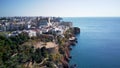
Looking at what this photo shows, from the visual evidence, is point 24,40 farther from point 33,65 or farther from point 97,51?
point 97,51

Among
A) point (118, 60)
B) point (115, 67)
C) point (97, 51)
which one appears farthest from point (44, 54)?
point (97, 51)

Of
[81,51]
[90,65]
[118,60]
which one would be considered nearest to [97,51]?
[81,51]

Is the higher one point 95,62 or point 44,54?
point 44,54

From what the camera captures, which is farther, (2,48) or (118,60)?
(118,60)

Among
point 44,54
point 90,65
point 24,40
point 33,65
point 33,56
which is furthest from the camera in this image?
point 24,40

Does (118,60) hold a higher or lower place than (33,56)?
lower

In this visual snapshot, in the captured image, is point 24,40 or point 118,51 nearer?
point 24,40

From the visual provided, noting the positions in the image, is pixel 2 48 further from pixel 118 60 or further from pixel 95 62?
pixel 118 60

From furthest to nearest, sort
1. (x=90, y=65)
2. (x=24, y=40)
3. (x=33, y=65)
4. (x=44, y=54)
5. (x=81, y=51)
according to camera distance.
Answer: (x=81, y=51) → (x=24, y=40) → (x=90, y=65) → (x=44, y=54) → (x=33, y=65)

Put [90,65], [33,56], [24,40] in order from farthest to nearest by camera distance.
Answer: [24,40] < [90,65] < [33,56]
